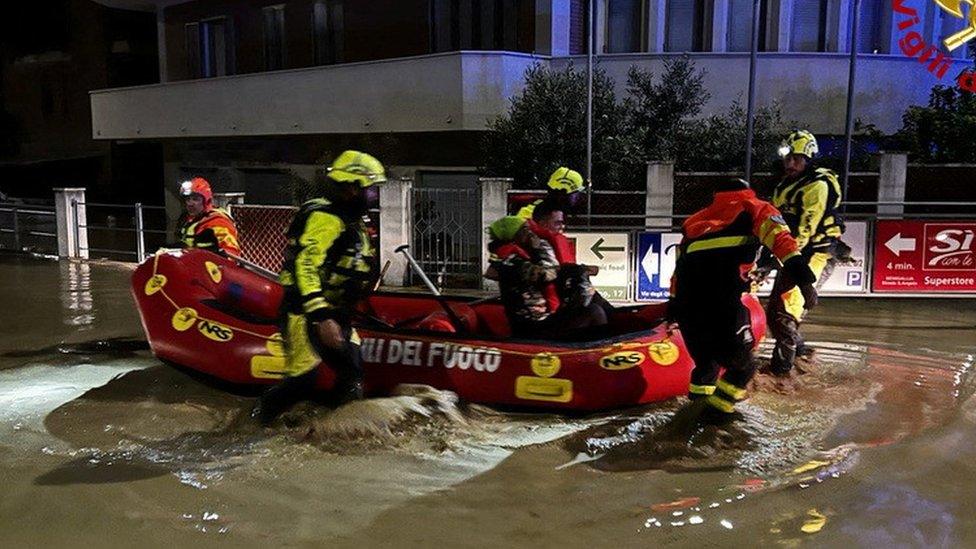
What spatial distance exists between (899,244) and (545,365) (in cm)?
681

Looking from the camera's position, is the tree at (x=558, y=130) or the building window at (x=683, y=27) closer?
the tree at (x=558, y=130)

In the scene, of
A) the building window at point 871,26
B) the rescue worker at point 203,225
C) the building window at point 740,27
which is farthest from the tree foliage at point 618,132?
the rescue worker at point 203,225

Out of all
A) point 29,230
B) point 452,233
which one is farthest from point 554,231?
point 29,230

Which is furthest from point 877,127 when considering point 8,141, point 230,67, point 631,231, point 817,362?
point 8,141

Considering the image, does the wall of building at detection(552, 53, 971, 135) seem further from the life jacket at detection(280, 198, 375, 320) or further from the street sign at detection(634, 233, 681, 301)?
the life jacket at detection(280, 198, 375, 320)

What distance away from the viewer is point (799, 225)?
677 centimetres

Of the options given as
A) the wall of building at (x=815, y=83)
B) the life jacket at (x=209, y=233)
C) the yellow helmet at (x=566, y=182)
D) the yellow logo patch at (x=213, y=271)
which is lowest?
the yellow logo patch at (x=213, y=271)

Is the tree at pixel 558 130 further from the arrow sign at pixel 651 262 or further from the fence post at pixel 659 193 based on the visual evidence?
the arrow sign at pixel 651 262

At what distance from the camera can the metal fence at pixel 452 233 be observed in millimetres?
11961

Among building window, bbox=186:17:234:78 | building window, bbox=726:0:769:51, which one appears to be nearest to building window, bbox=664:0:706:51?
building window, bbox=726:0:769:51

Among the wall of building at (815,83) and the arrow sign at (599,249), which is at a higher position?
the wall of building at (815,83)

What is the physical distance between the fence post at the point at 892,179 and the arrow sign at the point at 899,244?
1.22 m

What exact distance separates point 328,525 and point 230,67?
18.8m

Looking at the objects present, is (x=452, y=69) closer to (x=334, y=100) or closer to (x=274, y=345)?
(x=334, y=100)
